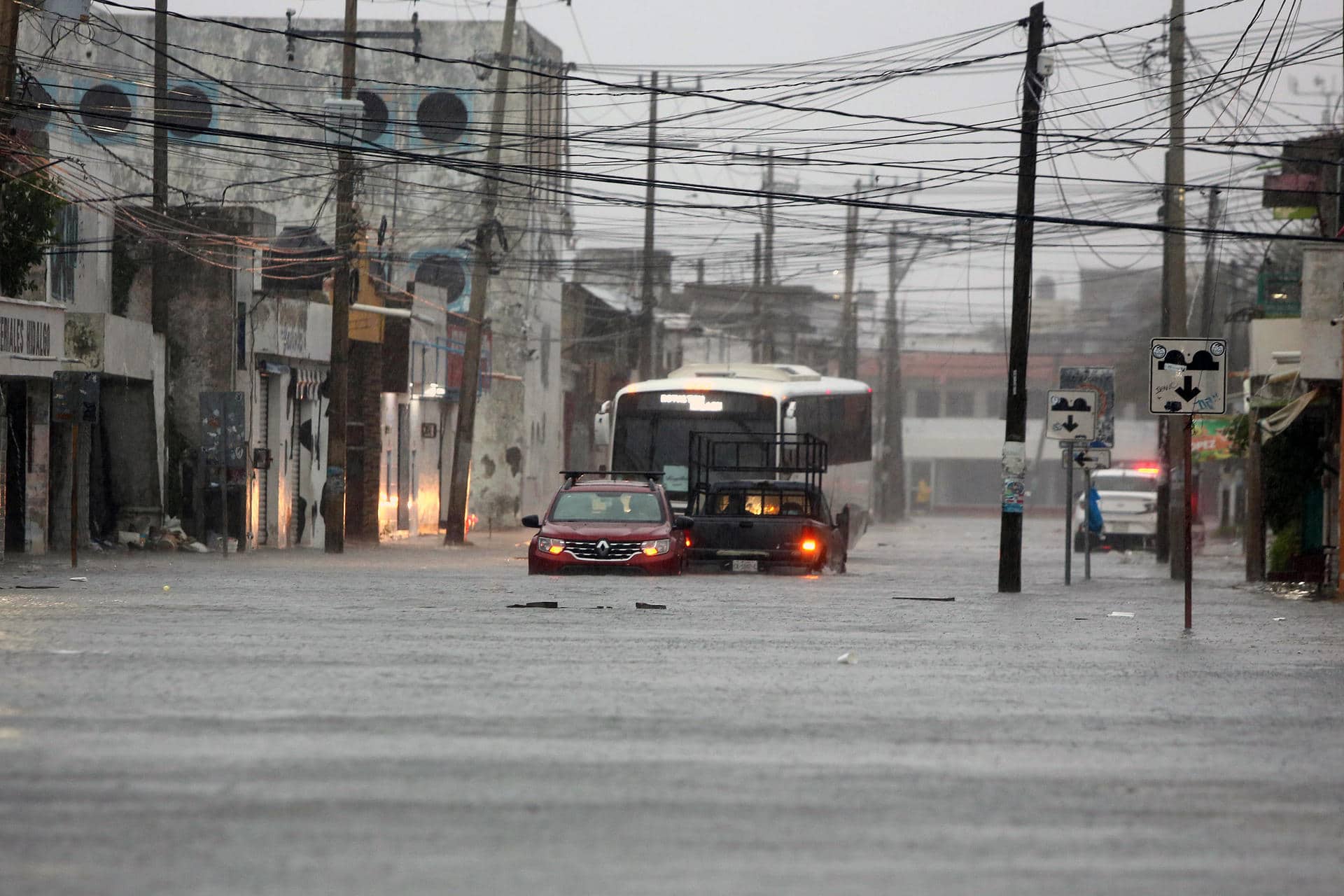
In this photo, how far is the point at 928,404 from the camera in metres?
112

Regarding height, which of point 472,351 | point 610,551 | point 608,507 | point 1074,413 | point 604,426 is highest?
point 472,351

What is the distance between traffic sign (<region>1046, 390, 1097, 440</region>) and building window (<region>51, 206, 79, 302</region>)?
15.9 meters

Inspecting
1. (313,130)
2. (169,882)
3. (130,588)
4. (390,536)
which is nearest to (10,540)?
(130,588)

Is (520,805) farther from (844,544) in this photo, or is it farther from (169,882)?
(844,544)

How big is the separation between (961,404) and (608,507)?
276 feet

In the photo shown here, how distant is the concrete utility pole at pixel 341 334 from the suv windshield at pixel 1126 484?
79.6 ft

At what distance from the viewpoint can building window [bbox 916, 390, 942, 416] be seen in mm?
111625

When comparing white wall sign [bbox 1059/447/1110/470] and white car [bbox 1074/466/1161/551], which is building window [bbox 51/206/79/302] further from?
white car [bbox 1074/466/1161/551]

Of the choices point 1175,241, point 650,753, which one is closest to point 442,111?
point 1175,241

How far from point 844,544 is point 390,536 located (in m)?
17.1

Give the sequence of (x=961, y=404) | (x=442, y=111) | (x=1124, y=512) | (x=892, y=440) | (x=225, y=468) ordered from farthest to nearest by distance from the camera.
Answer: (x=961, y=404) → (x=892, y=440) → (x=442, y=111) → (x=1124, y=512) → (x=225, y=468)

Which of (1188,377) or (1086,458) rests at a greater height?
(1188,377)

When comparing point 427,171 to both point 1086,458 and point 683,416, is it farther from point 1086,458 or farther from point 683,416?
point 1086,458

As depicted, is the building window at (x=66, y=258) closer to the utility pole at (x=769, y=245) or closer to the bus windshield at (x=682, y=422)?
the bus windshield at (x=682, y=422)
